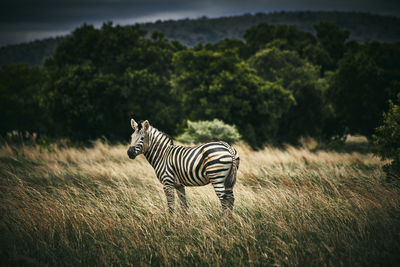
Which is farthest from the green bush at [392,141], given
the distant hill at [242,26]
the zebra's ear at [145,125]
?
the distant hill at [242,26]

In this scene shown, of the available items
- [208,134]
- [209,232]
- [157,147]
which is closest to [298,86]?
[208,134]

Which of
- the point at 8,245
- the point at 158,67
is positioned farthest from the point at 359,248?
the point at 158,67

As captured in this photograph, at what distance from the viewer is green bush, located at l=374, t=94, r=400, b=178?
19.4 ft

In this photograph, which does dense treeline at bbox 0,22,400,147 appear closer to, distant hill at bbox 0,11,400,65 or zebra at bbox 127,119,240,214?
zebra at bbox 127,119,240,214

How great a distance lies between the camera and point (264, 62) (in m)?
26.0

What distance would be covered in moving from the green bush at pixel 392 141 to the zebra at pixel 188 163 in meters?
3.96

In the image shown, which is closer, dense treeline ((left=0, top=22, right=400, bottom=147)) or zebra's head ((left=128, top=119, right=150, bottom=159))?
zebra's head ((left=128, top=119, right=150, bottom=159))

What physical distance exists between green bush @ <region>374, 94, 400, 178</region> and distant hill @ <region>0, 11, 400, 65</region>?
91.1m

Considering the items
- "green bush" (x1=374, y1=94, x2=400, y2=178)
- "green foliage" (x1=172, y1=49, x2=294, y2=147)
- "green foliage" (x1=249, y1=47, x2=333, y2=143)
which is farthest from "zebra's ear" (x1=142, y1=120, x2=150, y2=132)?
"green foliage" (x1=249, y1=47, x2=333, y2=143)

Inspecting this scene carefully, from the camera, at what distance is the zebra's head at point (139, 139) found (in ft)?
16.1

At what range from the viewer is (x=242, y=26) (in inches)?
5030

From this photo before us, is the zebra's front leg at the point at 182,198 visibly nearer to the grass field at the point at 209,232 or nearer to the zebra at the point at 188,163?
the zebra at the point at 188,163

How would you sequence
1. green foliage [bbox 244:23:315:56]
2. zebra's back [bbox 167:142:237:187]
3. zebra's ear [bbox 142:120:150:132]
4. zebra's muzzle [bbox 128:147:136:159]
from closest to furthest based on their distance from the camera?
zebra's back [bbox 167:142:237:187], zebra's muzzle [bbox 128:147:136:159], zebra's ear [bbox 142:120:150:132], green foliage [bbox 244:23:315:56]

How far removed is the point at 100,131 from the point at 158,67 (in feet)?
26.0
